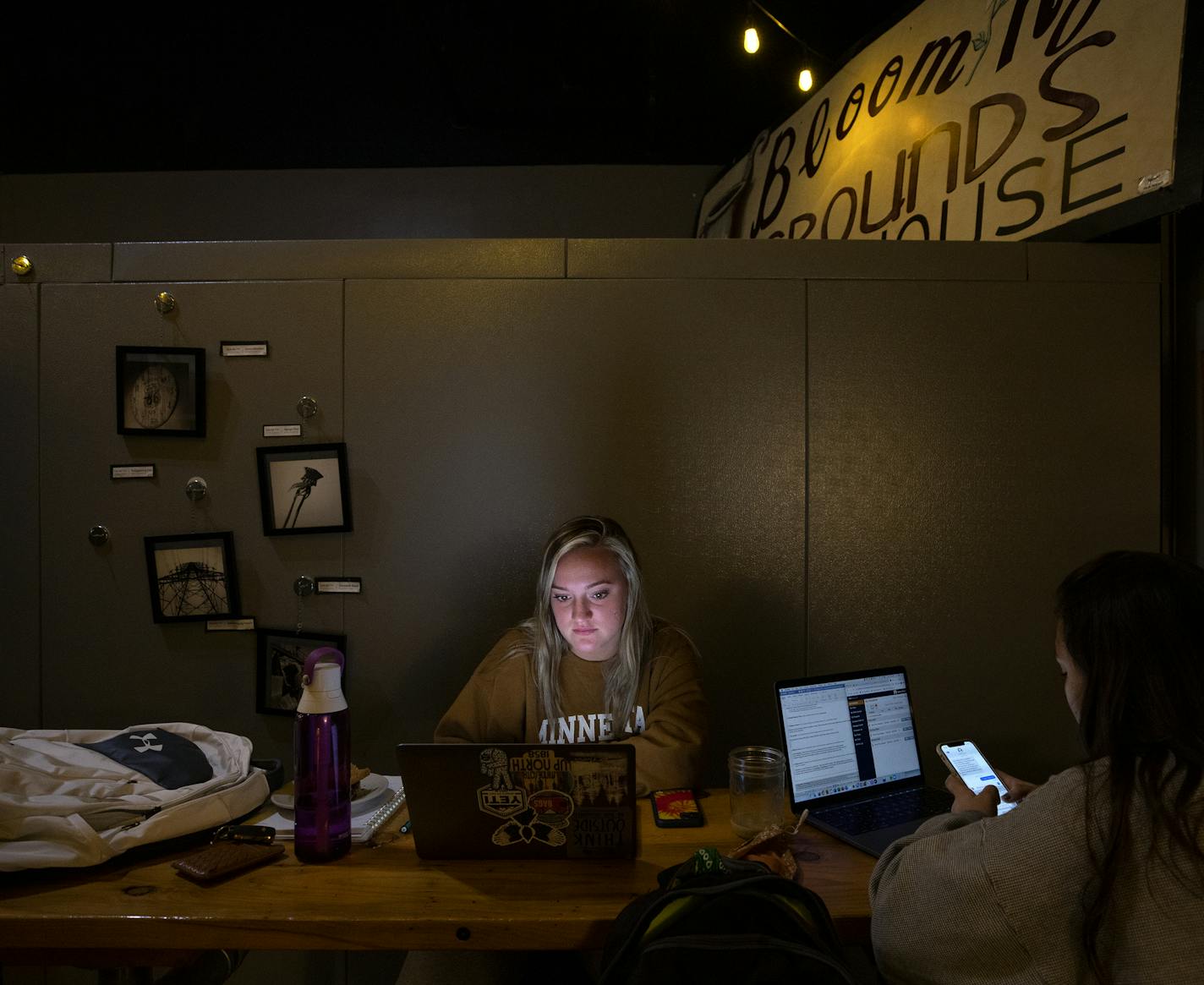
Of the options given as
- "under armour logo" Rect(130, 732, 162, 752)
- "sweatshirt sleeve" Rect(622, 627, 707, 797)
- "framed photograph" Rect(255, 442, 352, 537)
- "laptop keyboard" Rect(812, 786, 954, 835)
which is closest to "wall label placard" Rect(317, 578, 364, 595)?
"framed photograph" Rect(255, 442, 352, 537)

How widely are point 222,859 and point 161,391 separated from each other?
61.2 inches

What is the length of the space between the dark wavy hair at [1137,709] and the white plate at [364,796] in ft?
3.74

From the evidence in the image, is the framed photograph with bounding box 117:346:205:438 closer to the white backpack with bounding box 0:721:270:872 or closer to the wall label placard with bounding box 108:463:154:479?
the wall label placard with bounding box 108:463:154:479

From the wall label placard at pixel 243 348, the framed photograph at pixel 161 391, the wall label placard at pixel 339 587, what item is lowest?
the wall label placard at pixel 339 587

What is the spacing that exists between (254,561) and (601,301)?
130cm

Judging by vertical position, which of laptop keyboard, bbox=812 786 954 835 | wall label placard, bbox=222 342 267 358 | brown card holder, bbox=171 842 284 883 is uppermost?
wall label placard, bbox=222 342 267 358

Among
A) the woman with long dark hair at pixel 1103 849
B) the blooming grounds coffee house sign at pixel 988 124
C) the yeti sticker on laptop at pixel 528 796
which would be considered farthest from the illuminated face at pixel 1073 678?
the blooming grounds coffee house sign at pixel 988 124

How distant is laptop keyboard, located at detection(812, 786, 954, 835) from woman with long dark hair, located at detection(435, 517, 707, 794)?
14.6 inches

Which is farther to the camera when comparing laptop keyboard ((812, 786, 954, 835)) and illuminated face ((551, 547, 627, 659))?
illuminated face ((551, 547, 627, 659))

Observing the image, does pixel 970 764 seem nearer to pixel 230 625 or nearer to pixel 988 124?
pixel 988 124

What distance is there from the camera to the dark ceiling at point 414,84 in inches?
125

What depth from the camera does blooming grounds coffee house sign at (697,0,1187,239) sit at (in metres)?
1.92

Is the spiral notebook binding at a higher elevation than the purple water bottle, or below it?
below

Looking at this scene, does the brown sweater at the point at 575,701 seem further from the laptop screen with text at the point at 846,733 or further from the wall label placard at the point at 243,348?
the wall label placard at the point at 243,348
